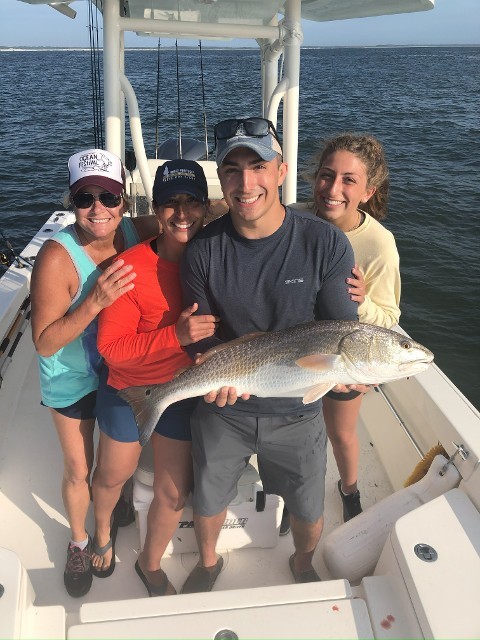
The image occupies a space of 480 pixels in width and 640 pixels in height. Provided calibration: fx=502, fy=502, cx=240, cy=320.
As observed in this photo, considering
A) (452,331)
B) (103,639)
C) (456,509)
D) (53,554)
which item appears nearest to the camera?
(103,639)

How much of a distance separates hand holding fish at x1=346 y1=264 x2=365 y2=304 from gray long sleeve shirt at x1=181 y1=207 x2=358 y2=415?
3 cm

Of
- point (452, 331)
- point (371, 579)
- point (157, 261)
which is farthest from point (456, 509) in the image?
point (452, 331)

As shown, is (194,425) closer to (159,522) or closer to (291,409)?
(291,409)

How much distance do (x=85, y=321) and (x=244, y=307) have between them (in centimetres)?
75

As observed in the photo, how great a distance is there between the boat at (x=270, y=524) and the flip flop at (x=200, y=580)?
0.25 ft

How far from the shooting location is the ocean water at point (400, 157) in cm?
1031

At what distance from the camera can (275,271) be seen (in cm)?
229

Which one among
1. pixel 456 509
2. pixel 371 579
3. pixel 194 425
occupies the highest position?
pixel 194 425

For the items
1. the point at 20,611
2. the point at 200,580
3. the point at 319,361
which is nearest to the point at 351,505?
the point at 200,580

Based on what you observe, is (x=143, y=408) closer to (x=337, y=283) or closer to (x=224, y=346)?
(x=224, y=346)

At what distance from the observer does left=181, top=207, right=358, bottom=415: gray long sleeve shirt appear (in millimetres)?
2301

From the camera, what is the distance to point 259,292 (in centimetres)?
232

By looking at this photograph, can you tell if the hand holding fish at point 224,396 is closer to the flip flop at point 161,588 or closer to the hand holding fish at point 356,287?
the hand holding fish at point 356,287

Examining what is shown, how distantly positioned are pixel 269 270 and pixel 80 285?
934 millimetres
